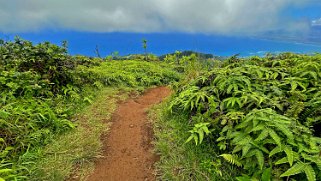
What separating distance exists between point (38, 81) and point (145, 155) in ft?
11.3

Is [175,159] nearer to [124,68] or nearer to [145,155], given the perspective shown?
[145,155]

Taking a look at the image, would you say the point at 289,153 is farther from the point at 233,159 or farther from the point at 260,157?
the point at 233,159

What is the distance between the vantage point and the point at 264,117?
376cm

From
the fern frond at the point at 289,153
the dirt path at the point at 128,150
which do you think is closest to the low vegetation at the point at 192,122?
the fern frond at the point at 289,153

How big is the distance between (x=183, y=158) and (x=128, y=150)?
1113mm

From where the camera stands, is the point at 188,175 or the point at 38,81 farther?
the point at 38,81

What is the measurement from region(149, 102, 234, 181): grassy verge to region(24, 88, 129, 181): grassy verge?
1.13 m

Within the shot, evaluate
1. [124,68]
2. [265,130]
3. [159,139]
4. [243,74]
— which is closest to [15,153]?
[159,139]

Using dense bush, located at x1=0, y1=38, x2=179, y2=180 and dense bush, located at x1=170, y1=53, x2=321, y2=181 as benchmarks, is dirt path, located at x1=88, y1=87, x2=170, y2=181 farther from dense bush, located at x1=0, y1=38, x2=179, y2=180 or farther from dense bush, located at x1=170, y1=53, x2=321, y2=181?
dense bush, located at x1=0, y1=38, x2=179, y2=180

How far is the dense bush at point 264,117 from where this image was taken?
3455 millimetres

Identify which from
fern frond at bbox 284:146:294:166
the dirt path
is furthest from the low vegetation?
the dirt path

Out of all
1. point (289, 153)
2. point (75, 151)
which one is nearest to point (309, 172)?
point (289, 153)

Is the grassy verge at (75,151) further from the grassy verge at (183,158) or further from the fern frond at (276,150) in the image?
the fern frond at (276,150)

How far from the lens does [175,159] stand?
4566 mm
